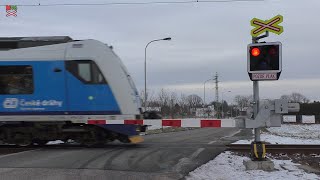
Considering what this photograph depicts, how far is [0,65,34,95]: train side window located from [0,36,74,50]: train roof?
2.58ft

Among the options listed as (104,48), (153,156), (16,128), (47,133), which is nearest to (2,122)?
(16,128)

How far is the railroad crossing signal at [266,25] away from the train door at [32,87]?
6908 millimetres

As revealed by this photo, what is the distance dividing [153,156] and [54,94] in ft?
13.9

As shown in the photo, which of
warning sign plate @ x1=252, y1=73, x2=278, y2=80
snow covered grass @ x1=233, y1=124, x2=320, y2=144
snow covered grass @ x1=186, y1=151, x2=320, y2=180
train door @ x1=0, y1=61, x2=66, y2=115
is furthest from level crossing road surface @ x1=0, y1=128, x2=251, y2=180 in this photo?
snow covered grass @ x1=233, y1=124, x2=320, y2=144

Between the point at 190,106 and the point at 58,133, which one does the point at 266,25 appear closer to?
the point at 58,133

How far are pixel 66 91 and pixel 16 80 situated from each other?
66.8 inches

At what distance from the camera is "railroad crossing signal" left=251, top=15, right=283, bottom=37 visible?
1027cm

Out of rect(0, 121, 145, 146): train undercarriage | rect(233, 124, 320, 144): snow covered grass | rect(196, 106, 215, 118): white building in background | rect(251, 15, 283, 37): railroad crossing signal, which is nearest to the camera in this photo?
rect(251, 15, 283, 37): railroad crossing signal

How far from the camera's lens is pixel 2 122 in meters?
15.4

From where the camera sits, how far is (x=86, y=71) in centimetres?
1499

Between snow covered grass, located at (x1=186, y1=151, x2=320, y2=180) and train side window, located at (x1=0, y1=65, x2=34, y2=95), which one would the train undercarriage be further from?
snow covered grass, located at (x1=186, y1=151, x2=320, y2=180)

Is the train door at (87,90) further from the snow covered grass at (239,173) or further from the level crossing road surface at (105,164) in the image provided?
the snow covered grass at (239,173)

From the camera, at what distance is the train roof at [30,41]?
1539 cm

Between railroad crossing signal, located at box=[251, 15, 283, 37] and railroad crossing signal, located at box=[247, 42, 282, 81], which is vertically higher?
railroad crossing signal, located at box=[251, 15, 283, 37]
